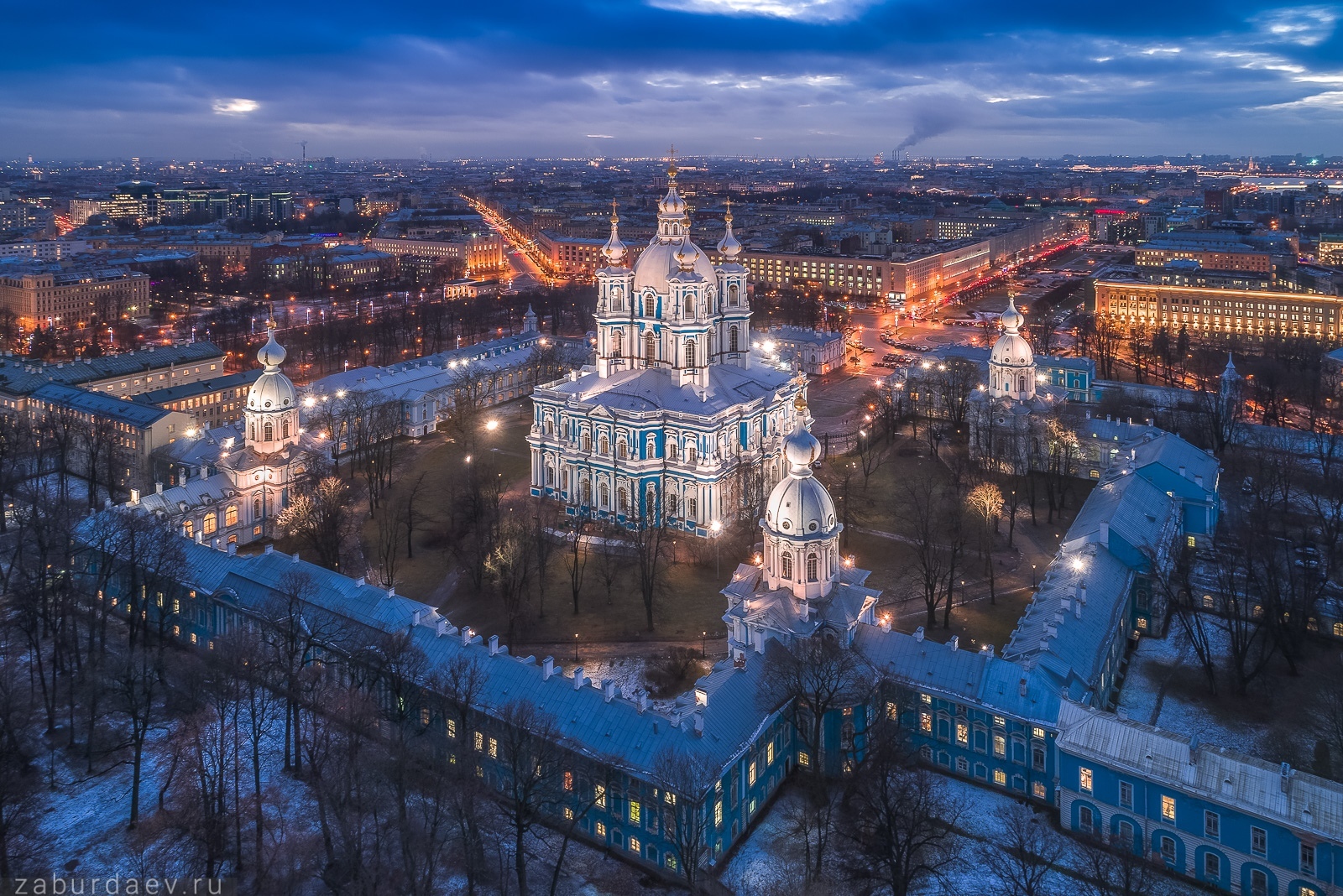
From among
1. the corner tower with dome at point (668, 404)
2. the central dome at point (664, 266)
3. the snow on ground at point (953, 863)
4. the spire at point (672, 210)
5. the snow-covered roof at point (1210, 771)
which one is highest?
the spire at point (672, 210)

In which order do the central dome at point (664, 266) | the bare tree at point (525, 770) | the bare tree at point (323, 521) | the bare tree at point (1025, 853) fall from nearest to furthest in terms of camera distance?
1. the bare tree at point (1025, 853)
2. the bare tree at point (525, 770)
3. the bare tree at point (323, 521)
4. the central dome at point (664, 266)

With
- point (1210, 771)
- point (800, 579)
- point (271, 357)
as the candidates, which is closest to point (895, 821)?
point (1210, 771)

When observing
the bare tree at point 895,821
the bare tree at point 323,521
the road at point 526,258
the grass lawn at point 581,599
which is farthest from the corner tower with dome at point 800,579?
the road at point 526,258

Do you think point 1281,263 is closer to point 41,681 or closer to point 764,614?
point 764,614

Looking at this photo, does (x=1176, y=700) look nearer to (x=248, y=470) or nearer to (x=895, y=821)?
(x=895, y=821)

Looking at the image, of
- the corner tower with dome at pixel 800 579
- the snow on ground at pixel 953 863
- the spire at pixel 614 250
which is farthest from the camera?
the spire at pixel 614 250

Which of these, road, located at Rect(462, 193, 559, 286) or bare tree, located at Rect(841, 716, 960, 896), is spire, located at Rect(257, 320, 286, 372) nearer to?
bare tree, located at Rect(841, 716, 960, 896)

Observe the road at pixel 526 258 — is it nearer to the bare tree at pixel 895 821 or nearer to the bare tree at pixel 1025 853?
the bare tree at pixel 895 821
